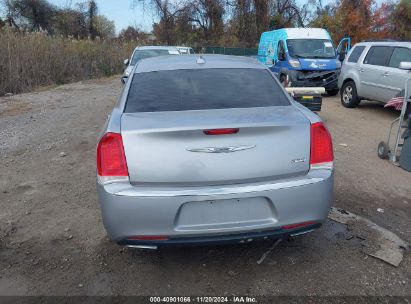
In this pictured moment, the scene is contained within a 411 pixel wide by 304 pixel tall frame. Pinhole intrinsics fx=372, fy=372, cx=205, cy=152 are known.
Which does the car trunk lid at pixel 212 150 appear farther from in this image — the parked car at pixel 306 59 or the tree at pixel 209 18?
the tree at pixel 209 18

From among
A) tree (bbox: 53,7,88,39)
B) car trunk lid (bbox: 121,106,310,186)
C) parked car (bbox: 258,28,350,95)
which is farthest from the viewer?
tree (bbox: 53,7,88,39)

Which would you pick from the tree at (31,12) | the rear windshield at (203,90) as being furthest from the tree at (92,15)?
the rear windshield at (203,90)

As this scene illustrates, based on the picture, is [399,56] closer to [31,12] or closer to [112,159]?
[112,159]

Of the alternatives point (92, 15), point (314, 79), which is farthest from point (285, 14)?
point (314, 79)

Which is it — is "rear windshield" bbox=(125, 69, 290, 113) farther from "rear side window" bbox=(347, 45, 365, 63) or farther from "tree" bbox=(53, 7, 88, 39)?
"tree" bbox=(53, 7, 88, 39)

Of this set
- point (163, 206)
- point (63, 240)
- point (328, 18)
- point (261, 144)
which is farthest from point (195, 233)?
point (328, 18)

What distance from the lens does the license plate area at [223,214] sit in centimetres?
258

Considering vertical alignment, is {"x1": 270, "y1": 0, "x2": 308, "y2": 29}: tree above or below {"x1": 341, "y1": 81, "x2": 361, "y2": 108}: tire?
above

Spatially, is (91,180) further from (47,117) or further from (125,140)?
(47,117)

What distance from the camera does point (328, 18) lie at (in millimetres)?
34812

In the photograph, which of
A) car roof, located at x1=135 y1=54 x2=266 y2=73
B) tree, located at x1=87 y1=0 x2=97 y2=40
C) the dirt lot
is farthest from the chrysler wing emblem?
tree, located at x1=87 y1=0 x2=97 y2=40

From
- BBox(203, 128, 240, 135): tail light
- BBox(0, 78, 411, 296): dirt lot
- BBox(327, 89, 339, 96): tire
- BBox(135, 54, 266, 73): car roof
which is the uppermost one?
BBox(135, 54, 266, 73): car roof

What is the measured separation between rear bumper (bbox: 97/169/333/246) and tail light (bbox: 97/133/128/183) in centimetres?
7

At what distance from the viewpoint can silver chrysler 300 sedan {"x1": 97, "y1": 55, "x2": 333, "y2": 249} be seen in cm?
255
